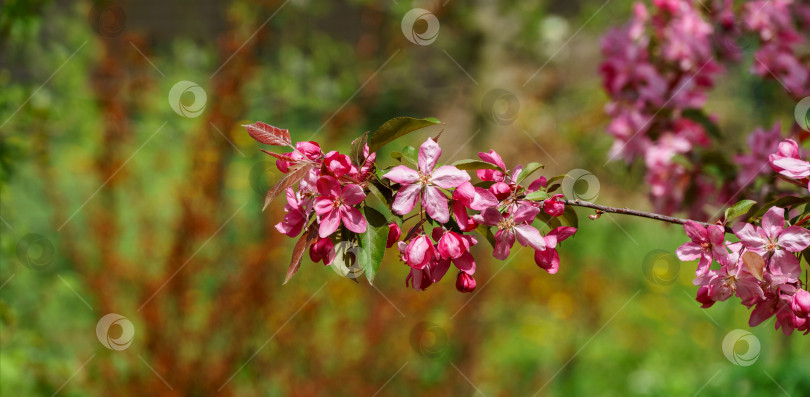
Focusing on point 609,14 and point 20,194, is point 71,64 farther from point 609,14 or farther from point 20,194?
point 609,14

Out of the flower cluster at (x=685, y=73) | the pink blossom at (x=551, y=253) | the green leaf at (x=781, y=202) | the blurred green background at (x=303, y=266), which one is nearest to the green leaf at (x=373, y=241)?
the pink blossom at (x=551, y=253)

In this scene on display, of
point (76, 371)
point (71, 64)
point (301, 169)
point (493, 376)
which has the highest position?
Answer: point (301, 169)

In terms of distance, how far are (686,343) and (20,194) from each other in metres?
3.78

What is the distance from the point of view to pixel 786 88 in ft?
6.28

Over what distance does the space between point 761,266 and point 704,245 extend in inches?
3.2

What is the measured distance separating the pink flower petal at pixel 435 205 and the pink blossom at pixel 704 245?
329mm

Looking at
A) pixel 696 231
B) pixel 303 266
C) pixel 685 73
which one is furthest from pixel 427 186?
pixel 303 266

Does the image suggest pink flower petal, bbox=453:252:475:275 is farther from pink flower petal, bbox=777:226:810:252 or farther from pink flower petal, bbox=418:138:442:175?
pink flower petal, bbox=777:226:810:252

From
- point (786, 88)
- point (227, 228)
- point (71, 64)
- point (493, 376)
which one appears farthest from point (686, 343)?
point (71, 64)

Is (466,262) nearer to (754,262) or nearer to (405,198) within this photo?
(405,198)

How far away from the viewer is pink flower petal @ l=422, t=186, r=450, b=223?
3.02 ft

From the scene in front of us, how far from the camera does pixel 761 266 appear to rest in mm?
944

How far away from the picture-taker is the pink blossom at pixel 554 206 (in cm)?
96

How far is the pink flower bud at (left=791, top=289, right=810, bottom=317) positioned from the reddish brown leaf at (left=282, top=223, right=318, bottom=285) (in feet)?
2.10
